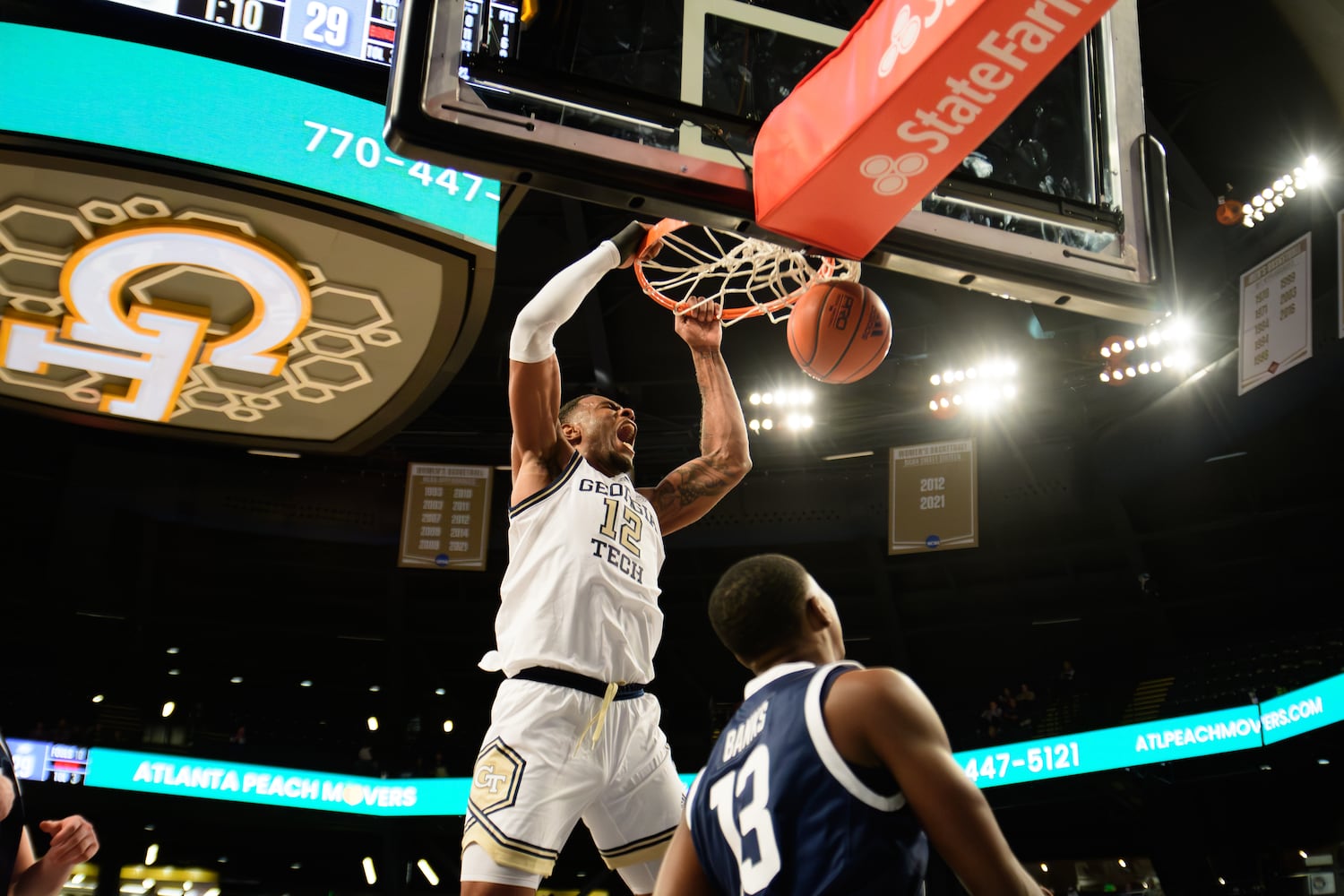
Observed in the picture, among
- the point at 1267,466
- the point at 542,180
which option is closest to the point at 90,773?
the point at 542,180

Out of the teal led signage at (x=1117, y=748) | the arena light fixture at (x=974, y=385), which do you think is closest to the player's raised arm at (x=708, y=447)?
the arena light fixture at (x=974, y=385)

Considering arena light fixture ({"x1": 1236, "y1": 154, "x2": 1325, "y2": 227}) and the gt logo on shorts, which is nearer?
the gt logo on shorts

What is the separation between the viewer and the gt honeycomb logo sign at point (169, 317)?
23.3ft

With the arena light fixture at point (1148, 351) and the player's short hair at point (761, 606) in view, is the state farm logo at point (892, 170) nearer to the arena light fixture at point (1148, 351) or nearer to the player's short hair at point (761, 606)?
the player's short hair at point (761, 606)

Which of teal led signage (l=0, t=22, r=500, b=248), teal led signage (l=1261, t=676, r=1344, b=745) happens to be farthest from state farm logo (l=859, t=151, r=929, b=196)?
teal led signage (l=1261, t=676, r=1344, b=745)

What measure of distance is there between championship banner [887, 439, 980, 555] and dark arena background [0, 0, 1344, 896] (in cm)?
5

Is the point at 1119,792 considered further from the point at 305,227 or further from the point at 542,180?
the point at 542,180

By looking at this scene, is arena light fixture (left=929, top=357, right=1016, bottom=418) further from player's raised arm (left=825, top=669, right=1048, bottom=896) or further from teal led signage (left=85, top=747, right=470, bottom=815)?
player's raised arm (left=825, top=669, right=1048, bottom=896)

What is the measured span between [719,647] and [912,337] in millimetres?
8331

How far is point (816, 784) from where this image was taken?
214 centimetres

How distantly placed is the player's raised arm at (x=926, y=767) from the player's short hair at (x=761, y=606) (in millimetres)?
269

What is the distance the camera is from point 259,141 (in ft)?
20.2

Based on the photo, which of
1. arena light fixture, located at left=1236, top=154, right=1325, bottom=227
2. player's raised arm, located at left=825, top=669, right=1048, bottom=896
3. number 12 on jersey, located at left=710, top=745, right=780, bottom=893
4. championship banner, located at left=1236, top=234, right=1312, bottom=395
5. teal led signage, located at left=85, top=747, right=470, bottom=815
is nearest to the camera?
player's raised arm, located at left=825, top=669, right=1048, bottom=896

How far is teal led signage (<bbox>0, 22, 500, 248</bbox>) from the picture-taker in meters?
5.84
